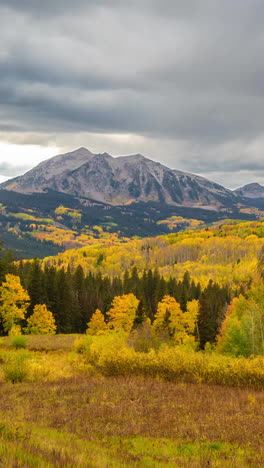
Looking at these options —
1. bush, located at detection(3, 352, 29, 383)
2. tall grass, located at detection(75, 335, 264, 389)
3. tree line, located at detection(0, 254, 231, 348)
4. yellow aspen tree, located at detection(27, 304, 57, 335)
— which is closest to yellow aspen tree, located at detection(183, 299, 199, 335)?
tree line, located at detection(0, 254, 231, 348)

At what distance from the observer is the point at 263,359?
900 inches

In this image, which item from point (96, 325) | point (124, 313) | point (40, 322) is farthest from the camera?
point (96, 325)

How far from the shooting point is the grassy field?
9477 millimetres

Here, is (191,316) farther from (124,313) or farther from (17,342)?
(17,342)

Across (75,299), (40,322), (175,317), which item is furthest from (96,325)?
(175,317)

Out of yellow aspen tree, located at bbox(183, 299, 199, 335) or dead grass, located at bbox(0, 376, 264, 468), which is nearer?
dead grass, located at bbox(0, 376, 264, 468)

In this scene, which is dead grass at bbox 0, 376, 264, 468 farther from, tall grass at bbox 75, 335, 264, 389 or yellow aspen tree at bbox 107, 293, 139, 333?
yellow aspen tree at bbox 107, 293, 139, 333

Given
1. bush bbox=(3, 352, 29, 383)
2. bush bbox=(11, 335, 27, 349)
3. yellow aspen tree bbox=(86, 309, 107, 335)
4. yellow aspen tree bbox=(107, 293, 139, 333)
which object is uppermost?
bush bbox=(3, 352, 29, 383)

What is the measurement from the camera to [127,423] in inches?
571

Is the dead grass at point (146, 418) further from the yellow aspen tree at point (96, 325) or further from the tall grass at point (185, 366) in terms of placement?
the yellow aspen tree at point (96, 325)

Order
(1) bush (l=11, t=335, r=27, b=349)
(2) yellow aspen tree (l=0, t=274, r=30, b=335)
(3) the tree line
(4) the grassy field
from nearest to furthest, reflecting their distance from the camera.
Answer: (4) the grassy field → (1) bush (l=11, t=335, r=27, b=349) → (2) yellow aspen tree (l=0, t=274, r=30, b=335) → (3) the tree line

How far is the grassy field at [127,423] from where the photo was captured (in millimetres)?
9477

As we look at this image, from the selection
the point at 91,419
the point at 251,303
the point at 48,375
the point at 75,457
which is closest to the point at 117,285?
the point at 251,303

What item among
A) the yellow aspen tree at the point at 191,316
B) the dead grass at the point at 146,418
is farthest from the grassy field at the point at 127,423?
the yellow aspen tree at the point at 191,316
